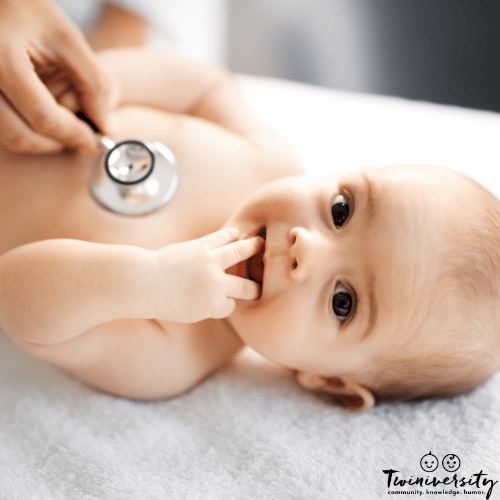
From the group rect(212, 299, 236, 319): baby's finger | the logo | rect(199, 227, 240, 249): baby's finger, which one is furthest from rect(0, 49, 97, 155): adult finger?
the logo

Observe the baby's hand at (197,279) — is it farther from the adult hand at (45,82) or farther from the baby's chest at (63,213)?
the adult hand at (45,82)

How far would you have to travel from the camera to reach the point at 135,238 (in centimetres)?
98

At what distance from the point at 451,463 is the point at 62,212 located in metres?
0.85

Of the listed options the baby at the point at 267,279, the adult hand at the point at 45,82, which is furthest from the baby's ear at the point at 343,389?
the adult hand at the point at 45,82

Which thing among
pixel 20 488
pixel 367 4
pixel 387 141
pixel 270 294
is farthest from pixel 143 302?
pixel 367 4

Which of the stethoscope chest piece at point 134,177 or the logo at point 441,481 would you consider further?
the stethoscope chest piece at point 134,177

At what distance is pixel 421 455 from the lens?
0.86m

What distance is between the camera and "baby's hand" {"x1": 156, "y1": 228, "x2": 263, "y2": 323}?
0.83 metres

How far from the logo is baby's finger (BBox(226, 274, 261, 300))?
1.25 ft

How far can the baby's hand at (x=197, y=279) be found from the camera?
83cm

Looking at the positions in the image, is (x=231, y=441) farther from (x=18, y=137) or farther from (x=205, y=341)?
(x=18, y=137)

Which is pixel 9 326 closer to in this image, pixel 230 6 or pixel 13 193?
pixel 13 193

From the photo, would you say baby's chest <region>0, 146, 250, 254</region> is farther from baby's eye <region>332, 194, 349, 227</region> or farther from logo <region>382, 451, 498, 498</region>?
logo <region>382, 451, 498, 498</region>

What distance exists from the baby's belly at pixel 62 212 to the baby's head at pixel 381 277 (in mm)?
164
